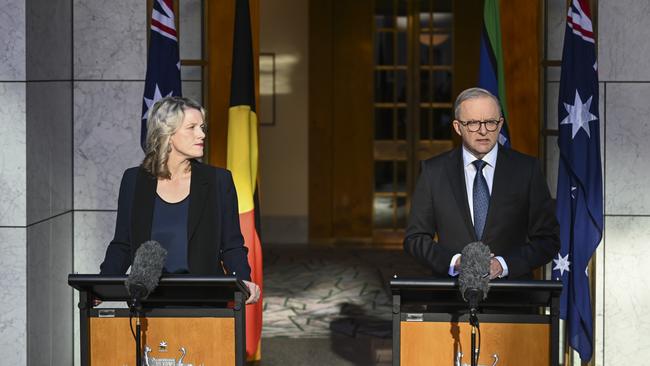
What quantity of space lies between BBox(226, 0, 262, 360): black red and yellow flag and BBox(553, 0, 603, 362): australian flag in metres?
1.70

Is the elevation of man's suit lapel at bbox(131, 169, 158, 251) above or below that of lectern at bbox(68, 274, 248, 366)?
above

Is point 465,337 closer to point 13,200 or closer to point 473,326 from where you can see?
point 473,326

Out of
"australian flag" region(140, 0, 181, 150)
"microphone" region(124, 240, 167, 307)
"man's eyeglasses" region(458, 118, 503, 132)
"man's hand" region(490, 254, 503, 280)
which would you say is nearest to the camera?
"microphone" region(124, 240, 167, 307)

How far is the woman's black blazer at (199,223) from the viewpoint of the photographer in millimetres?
4008

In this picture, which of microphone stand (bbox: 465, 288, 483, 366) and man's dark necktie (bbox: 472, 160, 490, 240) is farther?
man's dark necktie (bbox: 472, 160, 490, 240)

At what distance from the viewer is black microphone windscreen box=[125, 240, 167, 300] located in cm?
346

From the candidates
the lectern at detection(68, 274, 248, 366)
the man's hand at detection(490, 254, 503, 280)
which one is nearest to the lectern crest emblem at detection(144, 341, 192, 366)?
the lectern at detection(68, 274, 248, 366)

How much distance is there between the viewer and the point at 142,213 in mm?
3994

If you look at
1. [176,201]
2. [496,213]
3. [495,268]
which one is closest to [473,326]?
[495,268]

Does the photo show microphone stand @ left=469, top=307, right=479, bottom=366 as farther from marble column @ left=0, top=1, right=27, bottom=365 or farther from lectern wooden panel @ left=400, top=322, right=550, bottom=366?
marble column @ left=0, top=1, right=27, bottom=365

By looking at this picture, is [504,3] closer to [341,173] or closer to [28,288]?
[28,288]

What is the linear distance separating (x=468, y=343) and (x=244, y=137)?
2.86m

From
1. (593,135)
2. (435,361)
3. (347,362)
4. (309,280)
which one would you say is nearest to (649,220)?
(593,135)

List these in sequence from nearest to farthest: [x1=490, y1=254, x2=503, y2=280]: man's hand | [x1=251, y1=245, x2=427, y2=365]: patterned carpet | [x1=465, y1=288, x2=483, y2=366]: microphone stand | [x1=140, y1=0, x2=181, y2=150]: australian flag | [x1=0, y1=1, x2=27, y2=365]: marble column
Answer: [x1=465, y1=288, x2=483, y2=366]: microphone stand
[x1=490, y1=254, x2=503, y2=280]: man's hand
[x1=0, y1=1, x2=27, y2=365]: marble column
[x1=140, y1=0, x2=181, y2=150]: australian flag
[x1=251, y1=245, x2=427, y2=365]: patterned carpet
